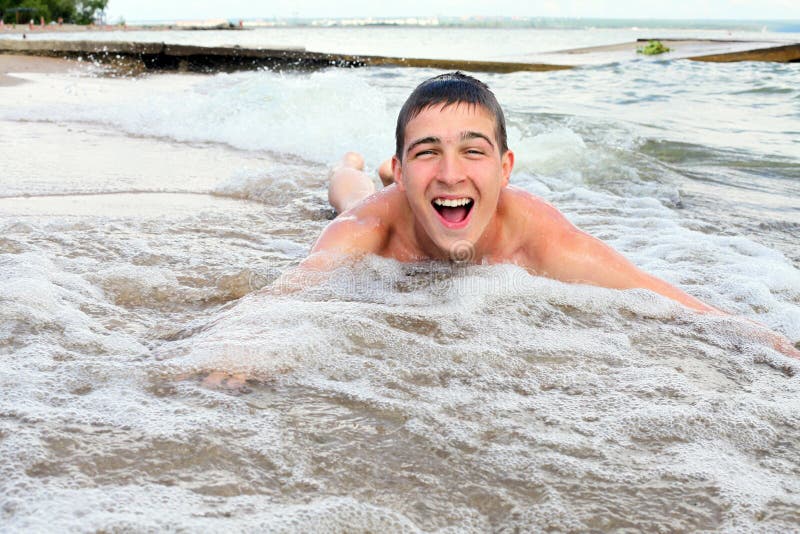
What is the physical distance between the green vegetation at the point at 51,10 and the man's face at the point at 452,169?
64.5 metres

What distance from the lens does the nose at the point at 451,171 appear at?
3002mm

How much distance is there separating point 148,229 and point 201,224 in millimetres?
318

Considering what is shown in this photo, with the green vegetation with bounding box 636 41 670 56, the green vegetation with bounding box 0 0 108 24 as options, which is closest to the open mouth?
the green vegetation with bounding box 636 41 670 56

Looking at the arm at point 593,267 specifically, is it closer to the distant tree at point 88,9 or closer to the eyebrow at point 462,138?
the eyebrow at point 462,138

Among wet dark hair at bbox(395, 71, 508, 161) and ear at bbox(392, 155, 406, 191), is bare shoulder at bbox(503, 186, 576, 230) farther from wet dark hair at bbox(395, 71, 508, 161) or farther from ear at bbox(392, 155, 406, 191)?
ear at bbox(392, 155, 406, 191)

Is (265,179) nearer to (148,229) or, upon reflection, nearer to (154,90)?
(148,229)

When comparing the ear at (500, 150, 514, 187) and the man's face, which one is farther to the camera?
the ear at (500, 150, 514, 187)

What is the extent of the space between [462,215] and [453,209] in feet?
0.15

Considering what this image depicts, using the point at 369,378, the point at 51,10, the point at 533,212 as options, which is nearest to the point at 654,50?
the point at 533,212

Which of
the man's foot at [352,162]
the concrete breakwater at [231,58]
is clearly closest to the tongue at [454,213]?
the man's foot at [352,162]

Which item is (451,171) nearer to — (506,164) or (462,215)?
(462,215)

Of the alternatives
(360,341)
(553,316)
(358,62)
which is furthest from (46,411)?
(358,62)

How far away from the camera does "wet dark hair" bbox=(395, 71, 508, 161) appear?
312cm

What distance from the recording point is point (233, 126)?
8477 millimetres
